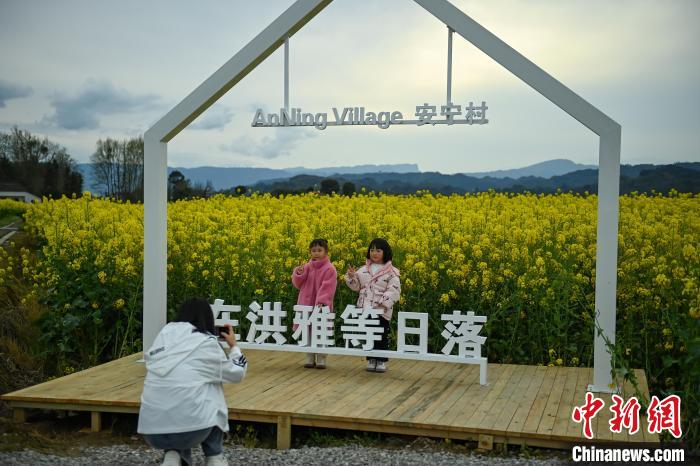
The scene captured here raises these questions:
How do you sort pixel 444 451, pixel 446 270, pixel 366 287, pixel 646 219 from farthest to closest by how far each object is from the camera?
pixel 646 219, pixel 446 270, pixel 366 287, pixel 444 451

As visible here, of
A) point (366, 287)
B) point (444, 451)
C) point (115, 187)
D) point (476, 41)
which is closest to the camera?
point (444, 451)

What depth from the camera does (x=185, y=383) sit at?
4359mm

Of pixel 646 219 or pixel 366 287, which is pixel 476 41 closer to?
pixel 366 287

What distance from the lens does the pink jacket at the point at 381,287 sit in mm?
7184

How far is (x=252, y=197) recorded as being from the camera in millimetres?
13805

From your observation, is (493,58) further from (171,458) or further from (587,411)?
(171,458)

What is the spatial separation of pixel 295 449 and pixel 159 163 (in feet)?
10.1

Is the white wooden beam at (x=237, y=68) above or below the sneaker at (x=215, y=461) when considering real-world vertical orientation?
above

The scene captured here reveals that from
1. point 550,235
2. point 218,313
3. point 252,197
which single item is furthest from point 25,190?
point 550,235

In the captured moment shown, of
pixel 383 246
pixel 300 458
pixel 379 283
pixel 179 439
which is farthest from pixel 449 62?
pixel 179 439

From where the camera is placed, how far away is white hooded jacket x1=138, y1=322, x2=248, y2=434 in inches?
171

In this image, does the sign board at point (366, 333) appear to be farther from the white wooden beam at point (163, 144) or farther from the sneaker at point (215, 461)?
the sneaker at point (215, 461)

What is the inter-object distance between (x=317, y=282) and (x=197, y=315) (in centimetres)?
289

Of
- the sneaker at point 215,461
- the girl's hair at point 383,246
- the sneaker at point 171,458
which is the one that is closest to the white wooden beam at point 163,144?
the girl's hair at point 383,246
